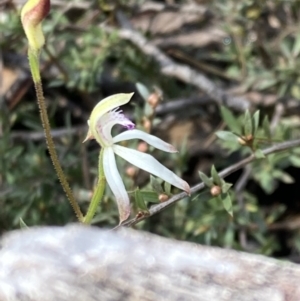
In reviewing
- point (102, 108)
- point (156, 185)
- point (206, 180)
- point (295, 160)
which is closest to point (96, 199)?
point (102, 108)

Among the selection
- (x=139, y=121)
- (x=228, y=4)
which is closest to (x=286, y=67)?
(x=228, y=4)

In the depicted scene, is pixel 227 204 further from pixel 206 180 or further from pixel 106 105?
pixel 106 105

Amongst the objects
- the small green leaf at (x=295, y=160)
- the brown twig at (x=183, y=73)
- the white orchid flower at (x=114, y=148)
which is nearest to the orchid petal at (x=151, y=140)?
the white orchid flower at (x=114, y=148)

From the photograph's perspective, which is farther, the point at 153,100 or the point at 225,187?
the point at 153,100

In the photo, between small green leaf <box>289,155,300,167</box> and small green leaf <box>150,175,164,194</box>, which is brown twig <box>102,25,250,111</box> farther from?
small green leaf <box>150,175,164,194</box>

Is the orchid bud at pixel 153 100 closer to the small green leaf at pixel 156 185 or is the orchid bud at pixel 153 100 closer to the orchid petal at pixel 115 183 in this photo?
the small green leaf at pixel 156 185
